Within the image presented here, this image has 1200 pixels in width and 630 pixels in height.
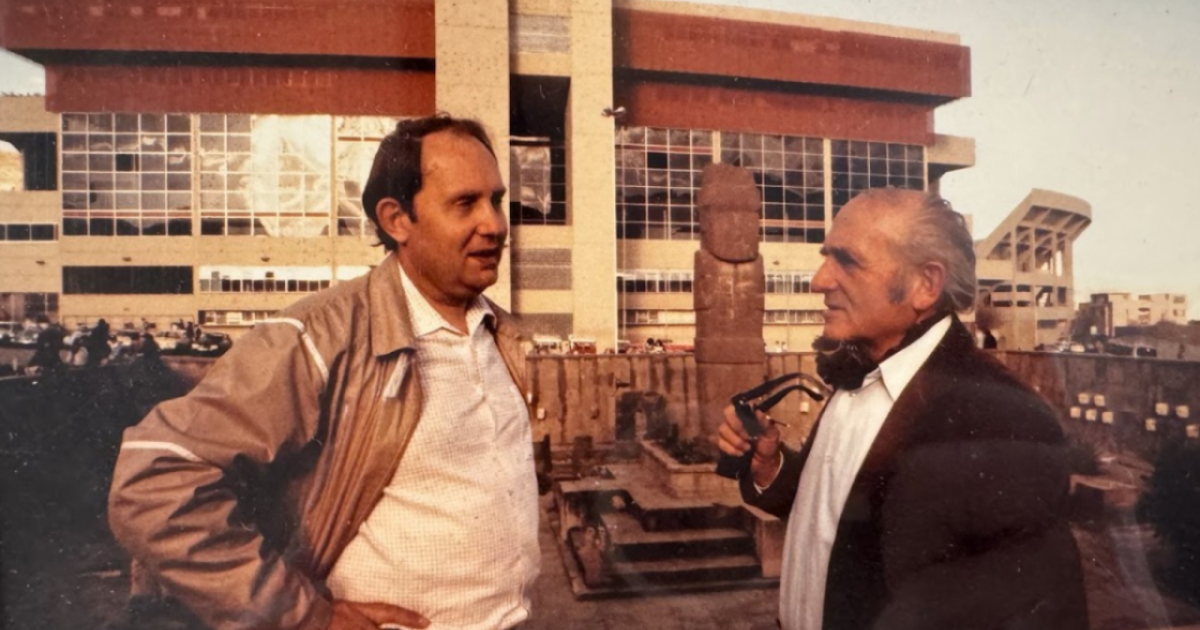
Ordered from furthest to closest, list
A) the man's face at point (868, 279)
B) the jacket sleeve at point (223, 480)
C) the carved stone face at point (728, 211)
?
1. the carved stone face at point (728, 211)
2. the man's face at point (868, 279)
3. the jacket sleeve at point (223, 480)

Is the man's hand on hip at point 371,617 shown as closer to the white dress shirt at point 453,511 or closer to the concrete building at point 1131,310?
the white dress shirt at point 453,511

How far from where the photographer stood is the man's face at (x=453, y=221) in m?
1.29

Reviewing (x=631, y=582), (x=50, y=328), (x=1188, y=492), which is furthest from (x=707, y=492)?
(x=50, y=328)

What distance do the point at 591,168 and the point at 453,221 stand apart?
54cm

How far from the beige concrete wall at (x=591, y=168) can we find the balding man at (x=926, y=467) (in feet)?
1.78

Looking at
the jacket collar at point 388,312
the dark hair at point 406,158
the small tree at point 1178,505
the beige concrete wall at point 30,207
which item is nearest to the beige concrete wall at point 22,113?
the beige concrete wall at point 30,207

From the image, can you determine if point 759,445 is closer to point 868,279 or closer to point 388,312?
point 868,279

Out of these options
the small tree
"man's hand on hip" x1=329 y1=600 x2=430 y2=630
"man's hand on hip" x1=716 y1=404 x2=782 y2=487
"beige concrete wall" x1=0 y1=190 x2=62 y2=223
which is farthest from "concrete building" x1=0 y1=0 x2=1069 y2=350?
the small tree

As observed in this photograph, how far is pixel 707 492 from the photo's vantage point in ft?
7.78

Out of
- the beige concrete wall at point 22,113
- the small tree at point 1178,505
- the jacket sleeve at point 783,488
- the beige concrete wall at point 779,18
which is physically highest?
the beige concrete wall at point 779,18

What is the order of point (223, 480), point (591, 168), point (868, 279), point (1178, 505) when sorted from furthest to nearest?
point (1178, 505), point (591, 168), point (868, 279), point (223, 480)

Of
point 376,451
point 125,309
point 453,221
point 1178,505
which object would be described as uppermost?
point 453,221

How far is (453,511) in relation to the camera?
1.31 metres

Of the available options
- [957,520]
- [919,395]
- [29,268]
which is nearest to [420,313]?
[29,268]
